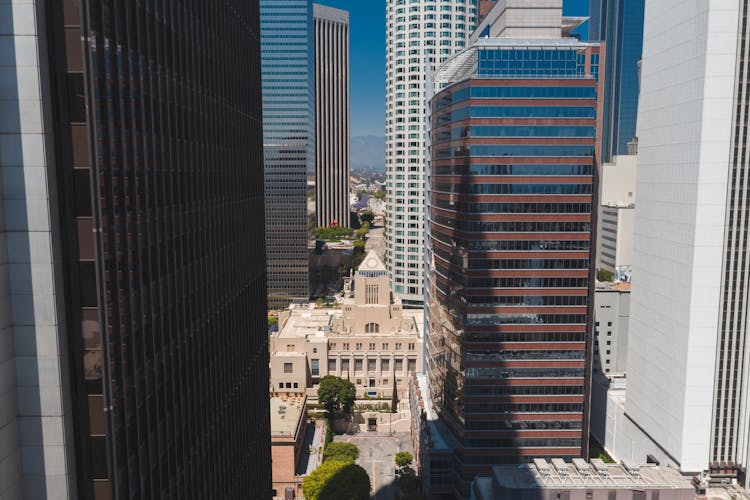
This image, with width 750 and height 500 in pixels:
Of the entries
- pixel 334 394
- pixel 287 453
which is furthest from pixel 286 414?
pixel 334 394

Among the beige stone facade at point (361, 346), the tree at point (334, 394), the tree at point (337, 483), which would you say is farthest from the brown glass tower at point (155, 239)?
the beige stone facade at point (361, 346)

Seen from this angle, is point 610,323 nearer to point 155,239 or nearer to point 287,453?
point 287,453

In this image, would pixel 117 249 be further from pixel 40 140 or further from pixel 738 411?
pixel 738 411

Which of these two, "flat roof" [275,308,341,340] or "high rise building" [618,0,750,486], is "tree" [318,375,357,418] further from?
"high rise building" [618,0,750,486]

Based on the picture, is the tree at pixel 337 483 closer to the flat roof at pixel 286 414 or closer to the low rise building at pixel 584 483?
the flat roof at pixel 286 414

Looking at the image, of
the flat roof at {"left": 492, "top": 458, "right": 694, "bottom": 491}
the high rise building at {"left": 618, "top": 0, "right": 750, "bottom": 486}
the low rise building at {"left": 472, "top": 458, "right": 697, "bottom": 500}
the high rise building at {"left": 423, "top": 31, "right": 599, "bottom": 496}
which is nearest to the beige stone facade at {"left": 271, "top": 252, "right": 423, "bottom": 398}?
the high rise building at {"left": 423, "top": 31, "right": 599, "bottom": 496}

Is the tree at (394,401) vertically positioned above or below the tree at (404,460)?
below
